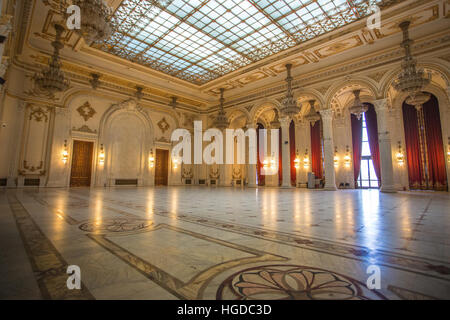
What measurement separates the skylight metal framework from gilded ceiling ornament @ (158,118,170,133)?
4173 mm

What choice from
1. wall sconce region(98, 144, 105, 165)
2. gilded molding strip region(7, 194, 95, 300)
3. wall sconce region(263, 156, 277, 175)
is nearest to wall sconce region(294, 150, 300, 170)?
wall sconce region(263, 156, 277, 175)

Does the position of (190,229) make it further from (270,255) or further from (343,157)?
(343,157)

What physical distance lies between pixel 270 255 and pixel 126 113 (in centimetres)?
1436

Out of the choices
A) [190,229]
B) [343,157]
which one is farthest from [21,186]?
[343,157]

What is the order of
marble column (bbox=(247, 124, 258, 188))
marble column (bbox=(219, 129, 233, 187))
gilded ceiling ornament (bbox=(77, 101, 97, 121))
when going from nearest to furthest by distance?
gilded ceiling ornament (bbox=(77, 101, 97, 121)) → marble column (bbox=(247, 124, 258, 188)) → marble column (bbox=(219, 129, 233, 187))

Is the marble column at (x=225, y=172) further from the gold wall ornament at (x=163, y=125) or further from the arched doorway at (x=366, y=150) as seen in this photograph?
the arched doorway at (x=366, y=150)

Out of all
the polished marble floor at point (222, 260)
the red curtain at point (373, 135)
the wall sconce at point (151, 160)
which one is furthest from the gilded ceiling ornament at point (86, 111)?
the red curtain at point (373, 135)

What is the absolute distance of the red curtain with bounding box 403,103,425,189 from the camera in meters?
11.7

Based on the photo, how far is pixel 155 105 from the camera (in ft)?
50.0

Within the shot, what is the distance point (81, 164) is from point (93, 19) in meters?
10.0

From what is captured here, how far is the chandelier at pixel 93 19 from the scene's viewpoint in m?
4.23

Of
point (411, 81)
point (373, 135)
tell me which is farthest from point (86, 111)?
point (373, 135)

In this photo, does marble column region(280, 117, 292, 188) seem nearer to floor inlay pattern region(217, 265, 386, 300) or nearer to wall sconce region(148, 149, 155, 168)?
wall sconce region(148, 149, 155, 168)

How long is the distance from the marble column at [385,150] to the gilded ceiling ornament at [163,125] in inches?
488
